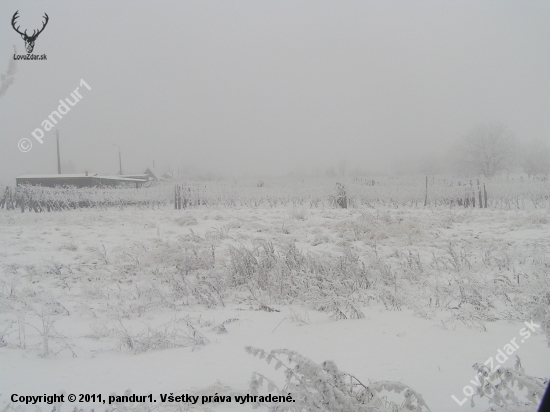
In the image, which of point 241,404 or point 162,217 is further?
point 162,217

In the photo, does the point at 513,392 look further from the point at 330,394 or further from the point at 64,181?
the point at 64,181

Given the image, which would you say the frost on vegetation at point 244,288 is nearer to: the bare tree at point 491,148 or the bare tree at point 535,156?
the bare tree at point 491,148

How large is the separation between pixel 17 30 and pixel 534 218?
13.3 meters

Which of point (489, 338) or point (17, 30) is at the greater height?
point (17, 30)

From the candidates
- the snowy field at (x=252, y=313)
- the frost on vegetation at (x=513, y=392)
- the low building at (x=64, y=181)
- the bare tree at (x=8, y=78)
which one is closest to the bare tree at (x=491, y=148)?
the snowy field at (x=252, y=313)

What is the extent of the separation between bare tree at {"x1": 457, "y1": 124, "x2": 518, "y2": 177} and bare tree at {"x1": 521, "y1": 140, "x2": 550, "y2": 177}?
276 centimetres

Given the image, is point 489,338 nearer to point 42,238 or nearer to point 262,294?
point 262,294

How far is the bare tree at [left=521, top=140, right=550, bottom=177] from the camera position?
39.7m

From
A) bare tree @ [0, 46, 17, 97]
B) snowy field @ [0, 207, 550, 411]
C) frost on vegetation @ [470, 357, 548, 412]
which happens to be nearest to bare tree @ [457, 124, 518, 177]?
snowy field @ [0, 207, 550, 411]

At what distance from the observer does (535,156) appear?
41344mm

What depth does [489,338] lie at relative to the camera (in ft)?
9.53

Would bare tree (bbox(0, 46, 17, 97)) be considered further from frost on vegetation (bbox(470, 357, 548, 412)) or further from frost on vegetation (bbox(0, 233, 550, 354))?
frost on vegetation (bbox(470, 357, 548, 412))

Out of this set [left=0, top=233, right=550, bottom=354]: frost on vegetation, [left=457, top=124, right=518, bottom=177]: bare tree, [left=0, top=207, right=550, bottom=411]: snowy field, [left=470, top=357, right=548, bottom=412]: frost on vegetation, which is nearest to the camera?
[left=470, top=357, right=548, bottom=412]: frost on vegetation

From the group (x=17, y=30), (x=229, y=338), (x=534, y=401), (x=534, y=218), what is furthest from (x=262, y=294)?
(x=534, y=218)
